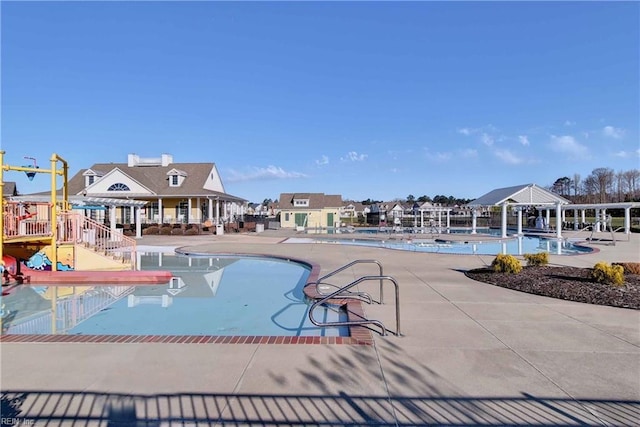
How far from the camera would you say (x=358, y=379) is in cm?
388

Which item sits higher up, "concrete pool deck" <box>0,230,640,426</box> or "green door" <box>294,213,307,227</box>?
"green door" <box>294,213,307,227</box>

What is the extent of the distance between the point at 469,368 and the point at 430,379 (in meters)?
0.58

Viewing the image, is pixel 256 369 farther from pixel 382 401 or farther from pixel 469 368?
pixel 469 368

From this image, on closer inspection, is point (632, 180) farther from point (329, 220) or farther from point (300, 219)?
point (300, 219)

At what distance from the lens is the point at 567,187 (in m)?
73.4

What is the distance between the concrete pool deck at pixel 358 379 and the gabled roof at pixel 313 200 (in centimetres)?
4325

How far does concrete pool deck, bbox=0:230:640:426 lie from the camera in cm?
319

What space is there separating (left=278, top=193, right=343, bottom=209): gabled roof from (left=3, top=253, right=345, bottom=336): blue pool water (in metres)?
36.8

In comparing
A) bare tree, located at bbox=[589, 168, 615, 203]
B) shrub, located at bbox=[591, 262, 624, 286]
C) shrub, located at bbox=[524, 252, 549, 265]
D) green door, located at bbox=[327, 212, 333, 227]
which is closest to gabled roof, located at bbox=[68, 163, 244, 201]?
green door, located at bbox=[327, 212, 333, 227]

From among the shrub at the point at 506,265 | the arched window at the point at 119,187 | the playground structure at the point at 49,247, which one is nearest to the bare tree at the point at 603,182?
the shrub at the point at 506,265

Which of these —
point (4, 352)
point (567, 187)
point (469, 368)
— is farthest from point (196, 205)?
point (567, 187)

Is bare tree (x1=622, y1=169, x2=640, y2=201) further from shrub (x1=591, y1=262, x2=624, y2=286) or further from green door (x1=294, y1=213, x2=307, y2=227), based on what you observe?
shrub (x1=591, y1=262, x2=624, y2=286)

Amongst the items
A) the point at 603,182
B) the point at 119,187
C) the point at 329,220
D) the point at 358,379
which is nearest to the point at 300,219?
the point at 329,220

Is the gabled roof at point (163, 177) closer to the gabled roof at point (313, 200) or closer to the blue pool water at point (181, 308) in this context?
the gabled roof at point (313, 200)
